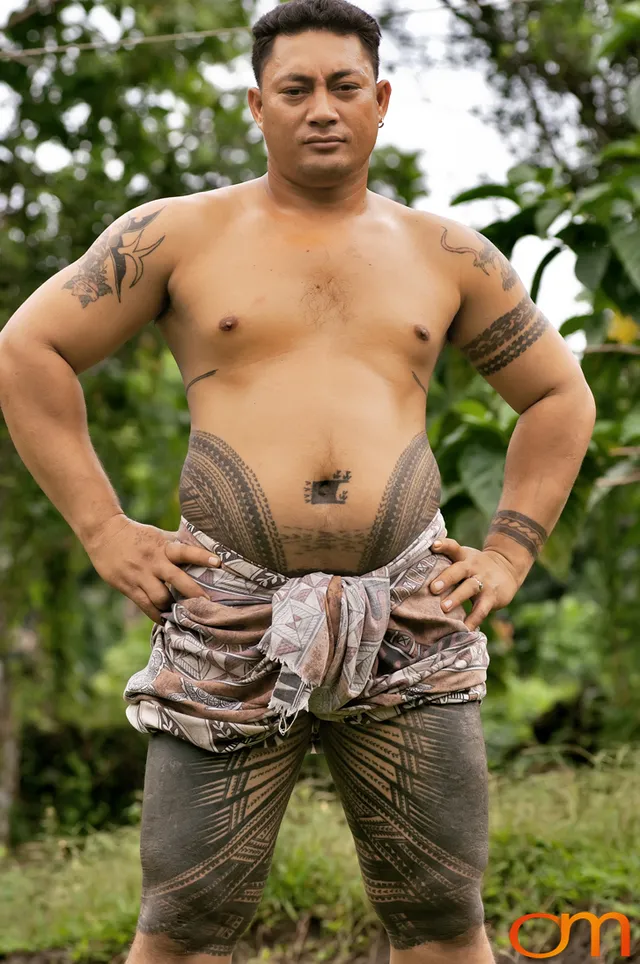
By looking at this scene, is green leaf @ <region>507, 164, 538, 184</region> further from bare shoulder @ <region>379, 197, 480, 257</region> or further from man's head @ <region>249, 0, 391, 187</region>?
man's head @ <region>249, 0, 391, 187</region>

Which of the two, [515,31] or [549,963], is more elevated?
[515,31]

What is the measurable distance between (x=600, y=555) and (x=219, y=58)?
2.94 meters

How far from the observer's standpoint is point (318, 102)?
2.38m

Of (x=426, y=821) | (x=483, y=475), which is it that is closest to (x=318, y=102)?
(x=426, y=821)

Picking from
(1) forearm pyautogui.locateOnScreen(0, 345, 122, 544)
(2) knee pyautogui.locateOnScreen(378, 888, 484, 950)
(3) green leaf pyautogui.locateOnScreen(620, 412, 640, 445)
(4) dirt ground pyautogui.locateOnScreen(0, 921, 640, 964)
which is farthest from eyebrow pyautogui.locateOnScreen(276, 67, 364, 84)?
(4) dirt ground pyautogui.locateOnScreen(0, 921, 640, 964)

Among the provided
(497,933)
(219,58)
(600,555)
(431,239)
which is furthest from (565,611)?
(431,239)

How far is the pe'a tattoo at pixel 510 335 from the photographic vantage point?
8.60 feet

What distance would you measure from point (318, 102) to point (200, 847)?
139 centimetres

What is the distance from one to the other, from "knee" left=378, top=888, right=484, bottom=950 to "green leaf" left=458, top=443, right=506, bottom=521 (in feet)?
4.52

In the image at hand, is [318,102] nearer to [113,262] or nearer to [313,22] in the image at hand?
[313,22]

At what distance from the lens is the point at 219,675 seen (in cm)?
232

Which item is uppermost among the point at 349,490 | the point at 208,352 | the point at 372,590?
the point at 208,352

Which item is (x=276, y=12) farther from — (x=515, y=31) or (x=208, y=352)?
(x=515, y=31)

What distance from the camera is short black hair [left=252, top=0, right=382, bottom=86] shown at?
2.42m
